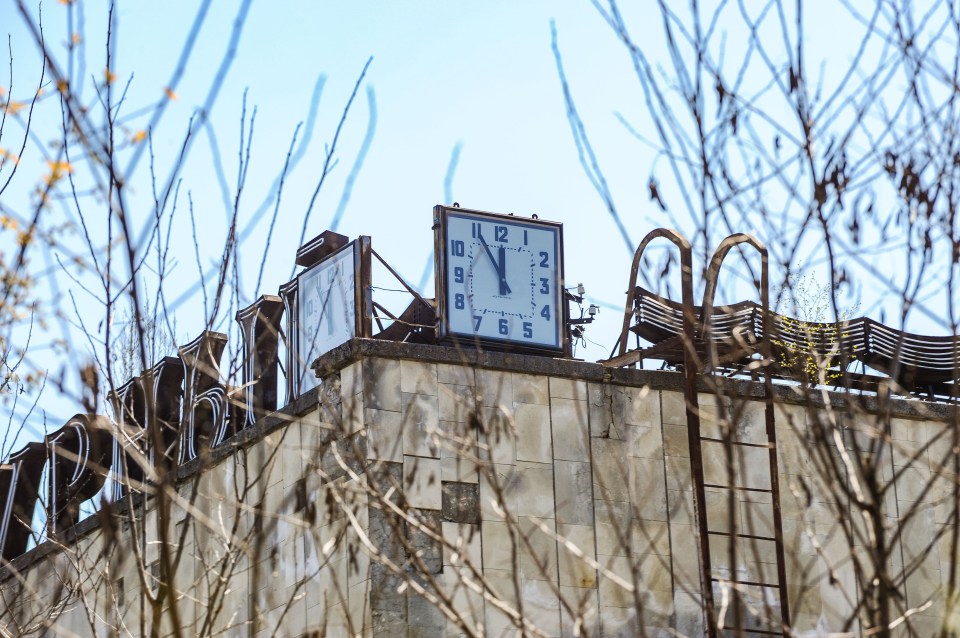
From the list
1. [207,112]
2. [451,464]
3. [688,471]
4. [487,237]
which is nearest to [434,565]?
[451,464]

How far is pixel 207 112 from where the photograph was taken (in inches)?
181

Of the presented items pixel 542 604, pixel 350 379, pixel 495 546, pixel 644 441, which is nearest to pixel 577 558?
pixel 542 604

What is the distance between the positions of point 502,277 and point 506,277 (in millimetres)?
51

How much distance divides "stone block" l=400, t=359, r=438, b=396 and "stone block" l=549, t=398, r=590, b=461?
1.12 m

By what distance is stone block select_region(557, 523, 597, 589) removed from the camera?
12195 mm

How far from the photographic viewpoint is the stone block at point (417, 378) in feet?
39.9

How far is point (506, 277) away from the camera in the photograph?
14.9 metres

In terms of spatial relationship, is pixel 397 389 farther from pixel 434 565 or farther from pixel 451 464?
pixel 434 565

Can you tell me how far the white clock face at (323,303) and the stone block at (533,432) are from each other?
8.30 feet

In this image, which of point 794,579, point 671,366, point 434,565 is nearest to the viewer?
point 434,565

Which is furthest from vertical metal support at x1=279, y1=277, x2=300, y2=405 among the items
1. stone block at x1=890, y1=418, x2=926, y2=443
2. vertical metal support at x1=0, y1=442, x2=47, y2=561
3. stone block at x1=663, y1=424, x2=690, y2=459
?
stone block at x1=890, y1=418, x2=926, y2=443

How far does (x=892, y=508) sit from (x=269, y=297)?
6.66 metres

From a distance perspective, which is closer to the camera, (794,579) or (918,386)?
(794,579)

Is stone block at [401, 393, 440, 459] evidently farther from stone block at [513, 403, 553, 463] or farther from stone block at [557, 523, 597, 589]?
stone block at [557, 523, 597, 589]
